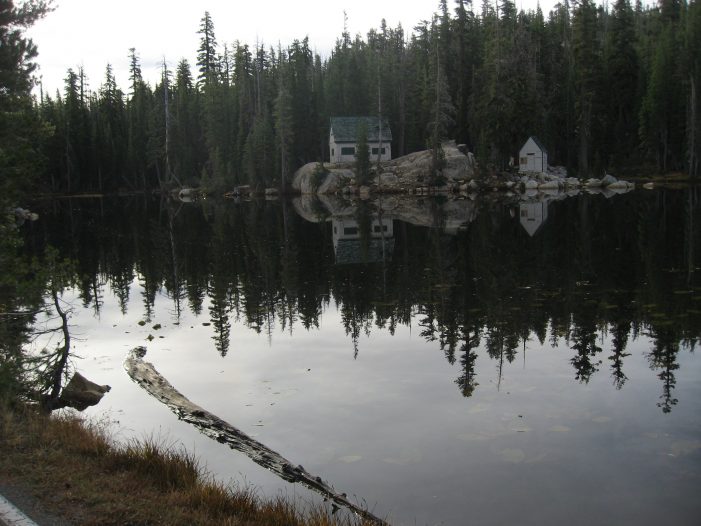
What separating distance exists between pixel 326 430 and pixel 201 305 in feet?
32.4

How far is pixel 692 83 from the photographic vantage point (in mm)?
62000

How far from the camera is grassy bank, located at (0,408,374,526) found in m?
5.50

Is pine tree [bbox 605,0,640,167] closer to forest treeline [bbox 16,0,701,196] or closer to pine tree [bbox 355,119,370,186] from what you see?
forest treeline [bbox 16,0,701,196]

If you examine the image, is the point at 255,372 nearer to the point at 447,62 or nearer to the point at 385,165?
the point at 385,165

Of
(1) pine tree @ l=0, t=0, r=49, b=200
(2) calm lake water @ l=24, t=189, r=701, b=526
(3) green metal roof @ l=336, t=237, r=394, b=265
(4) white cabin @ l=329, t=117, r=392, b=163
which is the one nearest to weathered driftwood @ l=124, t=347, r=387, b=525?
(2) calm lake water @ l=24, t=189, r=701, b=526

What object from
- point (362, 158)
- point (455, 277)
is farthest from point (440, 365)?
point (362, 158)

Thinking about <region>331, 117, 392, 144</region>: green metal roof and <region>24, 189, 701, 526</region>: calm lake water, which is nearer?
<region>24, 189, 701, 526</region>: calm lake water

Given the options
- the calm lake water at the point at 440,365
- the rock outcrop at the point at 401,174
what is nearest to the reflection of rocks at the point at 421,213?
the calm lake water at the point at 440,365

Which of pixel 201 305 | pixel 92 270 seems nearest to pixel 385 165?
pixel 92 270

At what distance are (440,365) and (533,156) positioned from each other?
2274 inches

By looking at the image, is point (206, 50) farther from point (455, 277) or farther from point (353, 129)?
point (455, 277)

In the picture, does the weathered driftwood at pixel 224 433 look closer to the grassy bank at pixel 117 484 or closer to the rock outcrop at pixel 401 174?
the grassy bank at pixel 117 484

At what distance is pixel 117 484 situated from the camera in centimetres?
616

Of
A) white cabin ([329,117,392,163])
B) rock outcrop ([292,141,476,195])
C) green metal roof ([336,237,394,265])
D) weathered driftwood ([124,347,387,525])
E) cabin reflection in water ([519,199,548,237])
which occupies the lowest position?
weathered driftwood ([124,347,387,525])
